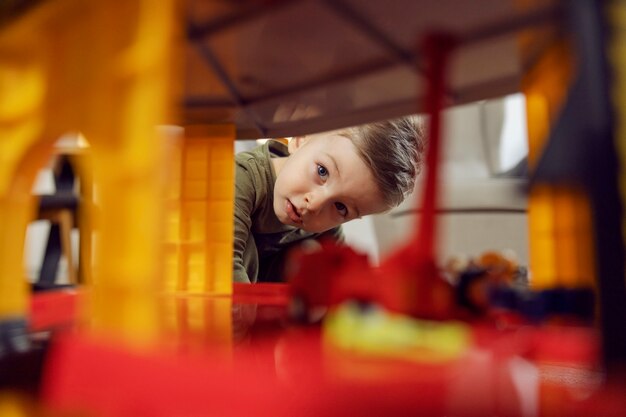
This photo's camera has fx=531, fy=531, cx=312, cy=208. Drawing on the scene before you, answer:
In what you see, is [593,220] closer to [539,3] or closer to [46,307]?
[539,3]

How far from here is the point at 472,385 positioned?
0.34 metres

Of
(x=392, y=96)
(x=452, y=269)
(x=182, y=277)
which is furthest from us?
(x=182, y=277)

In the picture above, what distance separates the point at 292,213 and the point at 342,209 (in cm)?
11

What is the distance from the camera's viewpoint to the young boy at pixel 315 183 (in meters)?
0.98

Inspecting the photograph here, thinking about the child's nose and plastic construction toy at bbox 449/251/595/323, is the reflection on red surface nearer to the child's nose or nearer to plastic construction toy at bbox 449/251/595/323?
plastic construction toy at bbox 449/251/595/323

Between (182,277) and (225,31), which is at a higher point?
(225,31)

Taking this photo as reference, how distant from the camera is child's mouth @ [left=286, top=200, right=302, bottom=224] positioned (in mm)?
1063

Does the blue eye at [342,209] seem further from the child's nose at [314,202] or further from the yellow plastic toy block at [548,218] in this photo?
the yellow plastic toy block at [548,218]

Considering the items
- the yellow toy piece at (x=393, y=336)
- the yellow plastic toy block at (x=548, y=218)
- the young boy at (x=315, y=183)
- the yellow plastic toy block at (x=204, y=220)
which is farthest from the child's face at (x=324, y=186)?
the yellow toy piece at (x=393, y=336)

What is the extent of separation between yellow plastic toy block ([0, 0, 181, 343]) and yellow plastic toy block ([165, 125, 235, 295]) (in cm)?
64

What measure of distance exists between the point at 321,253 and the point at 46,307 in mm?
390

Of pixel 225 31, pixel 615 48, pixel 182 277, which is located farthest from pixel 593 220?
pixel 182 277

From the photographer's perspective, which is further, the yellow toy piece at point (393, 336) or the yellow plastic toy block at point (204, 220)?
the yellow plastic toy block at point (204, 220)

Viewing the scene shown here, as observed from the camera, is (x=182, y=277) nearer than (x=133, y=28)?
No
